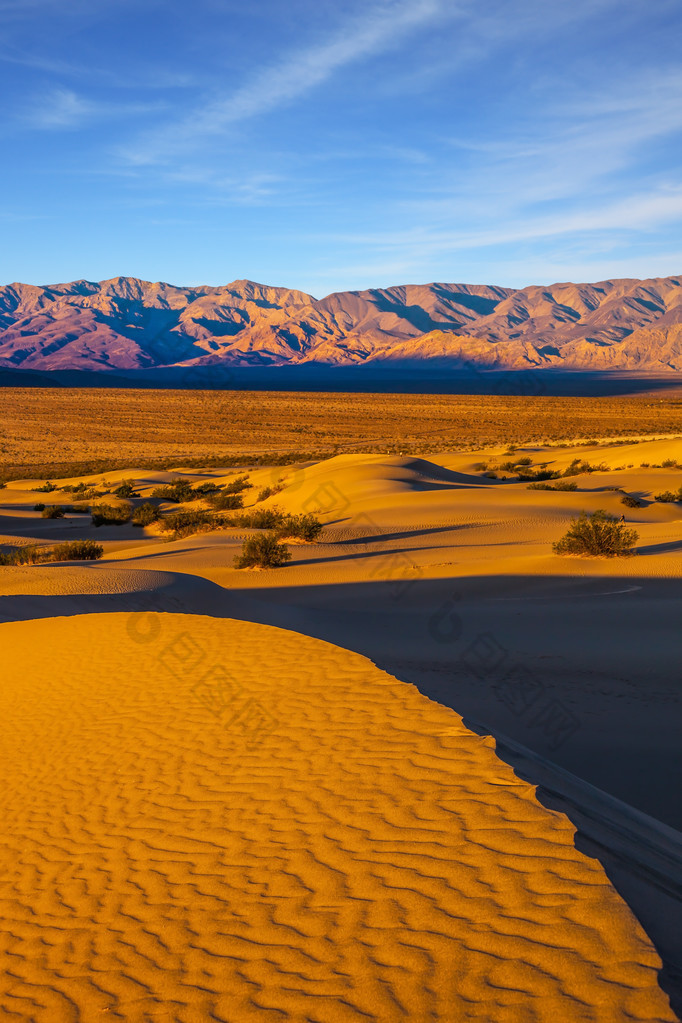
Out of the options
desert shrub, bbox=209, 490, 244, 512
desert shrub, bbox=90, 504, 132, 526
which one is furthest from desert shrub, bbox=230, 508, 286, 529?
desert shrub, bbox=90, 504, 132, 526

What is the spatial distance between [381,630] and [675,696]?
4047 mm

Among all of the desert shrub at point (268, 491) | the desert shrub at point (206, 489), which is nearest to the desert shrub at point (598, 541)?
the desert shrub at point (268, 491)

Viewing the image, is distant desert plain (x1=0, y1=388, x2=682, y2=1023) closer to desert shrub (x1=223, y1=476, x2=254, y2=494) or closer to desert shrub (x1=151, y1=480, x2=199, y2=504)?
desert shrub (x1=223, y1=476, x2=254, y2=494)

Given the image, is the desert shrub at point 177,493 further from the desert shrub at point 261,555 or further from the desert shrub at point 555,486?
the desert shrub at point 261,555

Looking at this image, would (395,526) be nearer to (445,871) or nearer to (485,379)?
(445,871)

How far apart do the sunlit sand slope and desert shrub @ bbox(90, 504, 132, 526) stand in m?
17.7

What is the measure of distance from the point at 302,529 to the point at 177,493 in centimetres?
1317

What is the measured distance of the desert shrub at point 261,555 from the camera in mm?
14461

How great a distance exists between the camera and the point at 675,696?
688cm

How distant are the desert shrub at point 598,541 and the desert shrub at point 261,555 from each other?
5233mm

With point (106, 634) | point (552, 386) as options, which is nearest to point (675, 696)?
point (106, 634)

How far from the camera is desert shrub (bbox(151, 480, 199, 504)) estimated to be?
28234 millimetres

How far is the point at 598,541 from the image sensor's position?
13.2 m

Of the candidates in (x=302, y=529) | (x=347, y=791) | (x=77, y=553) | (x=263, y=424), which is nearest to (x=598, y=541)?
(x=302, y=529)
